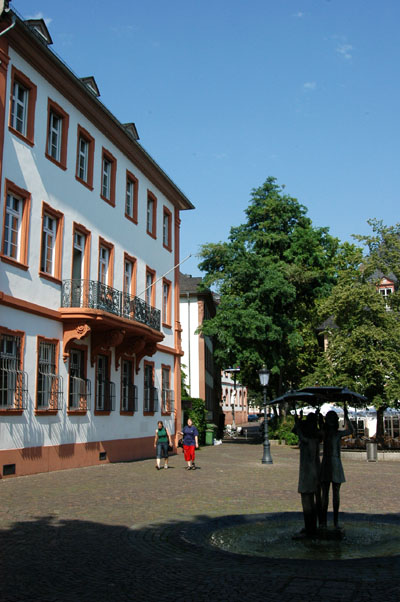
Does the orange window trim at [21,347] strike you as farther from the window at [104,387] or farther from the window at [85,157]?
the window at [85,157]

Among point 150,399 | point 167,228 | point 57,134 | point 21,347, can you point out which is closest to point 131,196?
point 167,228

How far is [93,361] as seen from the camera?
71.7ft

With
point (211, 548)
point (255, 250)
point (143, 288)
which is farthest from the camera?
point (255, 250)

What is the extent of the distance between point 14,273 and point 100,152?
25.8 ft

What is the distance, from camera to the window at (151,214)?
2902cm

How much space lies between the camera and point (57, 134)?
20.8 m

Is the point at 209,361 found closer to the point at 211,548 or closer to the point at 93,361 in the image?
Result: the point at 93,361

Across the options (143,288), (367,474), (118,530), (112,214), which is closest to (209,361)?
(143,288)

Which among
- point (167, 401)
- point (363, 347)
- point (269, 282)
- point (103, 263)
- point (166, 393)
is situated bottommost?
point (167, 401)

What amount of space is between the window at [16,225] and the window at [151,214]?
10.7m

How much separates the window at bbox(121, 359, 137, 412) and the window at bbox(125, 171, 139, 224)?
234 inches

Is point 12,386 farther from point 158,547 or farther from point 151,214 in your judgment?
point 151,214

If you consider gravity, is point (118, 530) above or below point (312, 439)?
below

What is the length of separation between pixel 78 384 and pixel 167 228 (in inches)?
503
